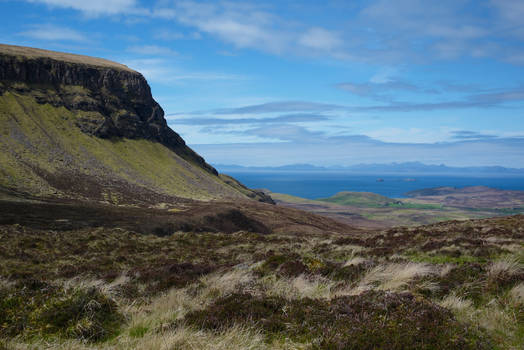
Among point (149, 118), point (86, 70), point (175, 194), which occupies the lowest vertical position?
point (175, 194)

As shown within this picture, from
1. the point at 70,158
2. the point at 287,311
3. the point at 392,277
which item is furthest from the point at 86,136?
the point at 287,311

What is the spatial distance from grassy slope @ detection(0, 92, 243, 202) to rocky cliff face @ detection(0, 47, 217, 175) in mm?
4435

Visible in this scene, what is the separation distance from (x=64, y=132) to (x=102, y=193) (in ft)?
117

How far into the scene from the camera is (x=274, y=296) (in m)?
6.73

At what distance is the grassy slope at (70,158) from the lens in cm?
8138

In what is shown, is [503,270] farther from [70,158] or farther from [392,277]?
[70,158]

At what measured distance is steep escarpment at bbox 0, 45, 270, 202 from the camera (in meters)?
84.4

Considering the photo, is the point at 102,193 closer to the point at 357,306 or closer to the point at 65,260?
the point at 65,260

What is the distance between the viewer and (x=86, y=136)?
110m

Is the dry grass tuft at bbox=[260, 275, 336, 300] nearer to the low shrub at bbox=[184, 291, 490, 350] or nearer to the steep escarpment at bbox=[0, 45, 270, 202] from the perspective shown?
the low shrub at bbox=[184, 291, 490, 350]

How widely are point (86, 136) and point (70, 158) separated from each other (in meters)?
16.3

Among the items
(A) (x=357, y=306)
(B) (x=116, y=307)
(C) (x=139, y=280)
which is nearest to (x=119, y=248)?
(C) (x=139, y=280)

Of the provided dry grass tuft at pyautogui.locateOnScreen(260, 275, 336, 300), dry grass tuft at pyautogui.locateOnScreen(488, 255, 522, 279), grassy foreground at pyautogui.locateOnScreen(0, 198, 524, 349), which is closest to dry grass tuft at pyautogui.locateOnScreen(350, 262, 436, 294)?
grassy foreground at pyautogui.locateOnScreen(0, 198, 524, 349)

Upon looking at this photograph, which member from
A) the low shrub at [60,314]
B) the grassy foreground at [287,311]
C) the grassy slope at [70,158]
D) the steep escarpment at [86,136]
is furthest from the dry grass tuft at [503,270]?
the grassy slope at [70,158]
